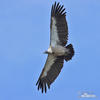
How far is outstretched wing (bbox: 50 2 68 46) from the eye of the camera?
23266mm

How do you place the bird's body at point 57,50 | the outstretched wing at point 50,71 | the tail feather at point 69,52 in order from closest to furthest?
the tail feather at point 69,52, the bird's body at point 57,50, the outstretched wing at point 50,71

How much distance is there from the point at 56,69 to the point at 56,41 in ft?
5.47

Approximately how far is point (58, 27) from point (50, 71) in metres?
2.68

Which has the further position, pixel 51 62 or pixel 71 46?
pixel 51 62

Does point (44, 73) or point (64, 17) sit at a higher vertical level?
point (64, 17)

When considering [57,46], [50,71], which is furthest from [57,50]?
[50,71]

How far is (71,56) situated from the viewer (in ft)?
76.5

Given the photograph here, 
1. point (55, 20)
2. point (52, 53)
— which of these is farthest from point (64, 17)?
point (52, 53)

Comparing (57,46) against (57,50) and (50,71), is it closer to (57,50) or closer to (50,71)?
(57,50)

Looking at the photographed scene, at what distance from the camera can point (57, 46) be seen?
23.7m

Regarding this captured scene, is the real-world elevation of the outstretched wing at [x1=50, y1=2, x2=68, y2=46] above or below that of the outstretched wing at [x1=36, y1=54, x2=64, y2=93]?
above

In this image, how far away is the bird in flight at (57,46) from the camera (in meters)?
23.3

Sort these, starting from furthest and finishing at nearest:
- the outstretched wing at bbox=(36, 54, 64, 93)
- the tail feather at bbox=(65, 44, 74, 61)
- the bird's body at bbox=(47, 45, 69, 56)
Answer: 1. the outstretched wing at bbox=(36, 54, 64, 93)
2. the bird's body at bbox=(47, 45, 69, 56)
3. the tail feather at bbox=(65, 44, 74, 61)

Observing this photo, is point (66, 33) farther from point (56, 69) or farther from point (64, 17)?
point (56, 69)
